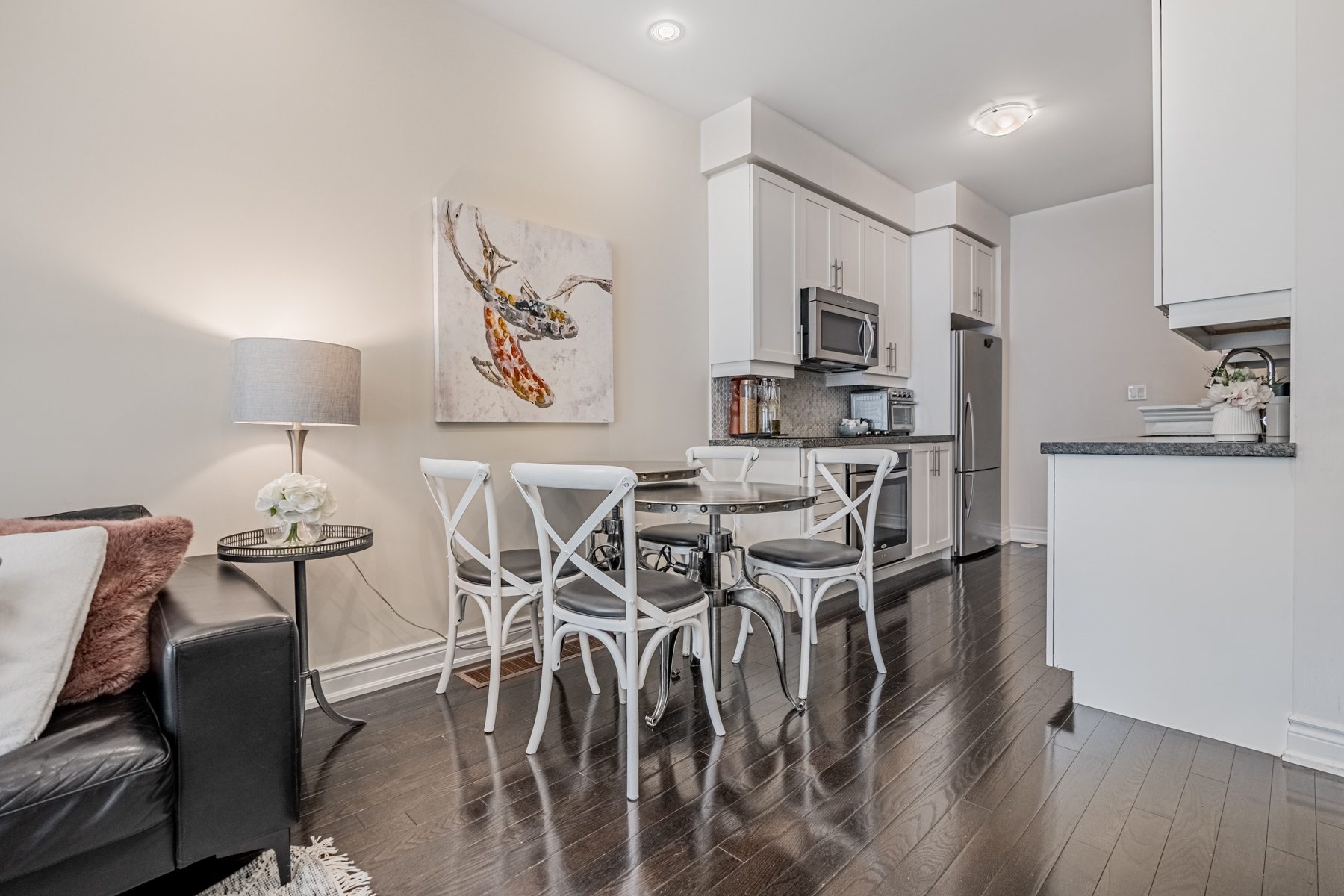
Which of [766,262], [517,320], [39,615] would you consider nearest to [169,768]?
[39,615]

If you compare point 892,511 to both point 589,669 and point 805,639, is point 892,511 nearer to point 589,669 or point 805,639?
point 805,639

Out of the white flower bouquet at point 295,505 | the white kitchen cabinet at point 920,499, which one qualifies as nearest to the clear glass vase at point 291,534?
the white flower bouquet at point 295,505

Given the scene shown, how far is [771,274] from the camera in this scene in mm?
3836

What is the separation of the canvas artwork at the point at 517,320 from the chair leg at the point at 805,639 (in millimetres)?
1325

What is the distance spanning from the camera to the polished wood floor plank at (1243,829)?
55.6 inches

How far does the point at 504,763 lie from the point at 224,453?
4.40 ft

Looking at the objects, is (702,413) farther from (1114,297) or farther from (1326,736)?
(1114,297)

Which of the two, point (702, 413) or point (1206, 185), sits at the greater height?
point (1206, 185)

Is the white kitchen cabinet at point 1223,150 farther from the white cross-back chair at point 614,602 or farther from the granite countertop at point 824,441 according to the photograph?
→ the white cross-back chair at point 614,602

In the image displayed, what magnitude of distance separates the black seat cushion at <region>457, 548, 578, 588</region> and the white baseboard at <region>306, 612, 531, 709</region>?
38 centimetres

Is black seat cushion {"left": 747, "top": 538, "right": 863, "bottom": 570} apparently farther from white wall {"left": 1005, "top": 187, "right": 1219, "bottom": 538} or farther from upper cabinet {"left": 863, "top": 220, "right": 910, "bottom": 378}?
white wall {"left": 1005, "top": 187, "right": 1219, "bottom": 538}

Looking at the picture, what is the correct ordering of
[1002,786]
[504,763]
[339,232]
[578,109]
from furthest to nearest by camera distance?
[578,109] < [339,232] < [504,763] < [1002,786]

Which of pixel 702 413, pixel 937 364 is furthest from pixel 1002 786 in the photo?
pixel 937 364

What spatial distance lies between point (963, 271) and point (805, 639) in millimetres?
3718
